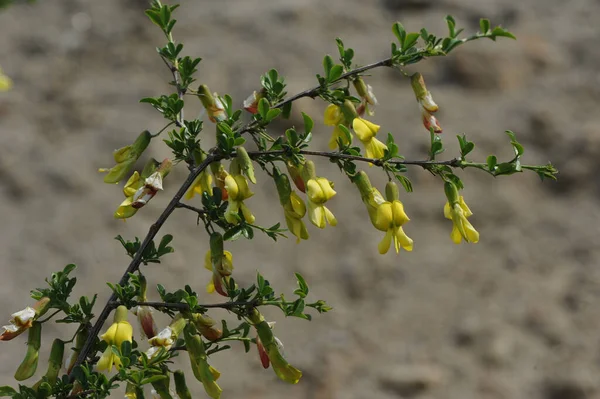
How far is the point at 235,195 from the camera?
176 centimetres

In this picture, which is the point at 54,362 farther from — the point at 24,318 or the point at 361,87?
the point at 361,87

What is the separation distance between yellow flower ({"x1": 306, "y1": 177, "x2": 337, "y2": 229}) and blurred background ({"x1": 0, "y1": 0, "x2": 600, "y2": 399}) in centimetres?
318

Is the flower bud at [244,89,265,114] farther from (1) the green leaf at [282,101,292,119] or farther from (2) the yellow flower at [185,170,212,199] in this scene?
(2) the yellow flower at [185,170,212,199]

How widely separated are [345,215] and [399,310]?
2.94 feet

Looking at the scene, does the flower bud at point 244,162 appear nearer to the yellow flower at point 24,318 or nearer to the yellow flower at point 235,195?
the yellow flower at point 235,195

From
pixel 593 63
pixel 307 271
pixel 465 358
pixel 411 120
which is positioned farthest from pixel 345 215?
pixel 593 63

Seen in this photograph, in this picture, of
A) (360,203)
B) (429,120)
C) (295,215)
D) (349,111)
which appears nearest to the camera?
(295,215)

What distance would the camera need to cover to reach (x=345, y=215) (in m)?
5.89

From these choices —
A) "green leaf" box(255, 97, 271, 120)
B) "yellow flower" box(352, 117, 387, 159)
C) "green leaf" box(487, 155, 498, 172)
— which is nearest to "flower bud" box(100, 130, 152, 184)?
"green leaf" box(255, 97, 271, 120)

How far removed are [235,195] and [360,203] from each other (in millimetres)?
4262

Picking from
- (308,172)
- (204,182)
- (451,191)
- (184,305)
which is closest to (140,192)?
(204,182)

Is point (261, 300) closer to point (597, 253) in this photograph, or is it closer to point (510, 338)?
point (510, 338)

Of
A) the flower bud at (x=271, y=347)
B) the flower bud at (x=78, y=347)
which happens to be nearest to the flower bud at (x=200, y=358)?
the flower bud at (x=271, y=347)

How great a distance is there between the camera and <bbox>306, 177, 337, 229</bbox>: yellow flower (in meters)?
1.78
